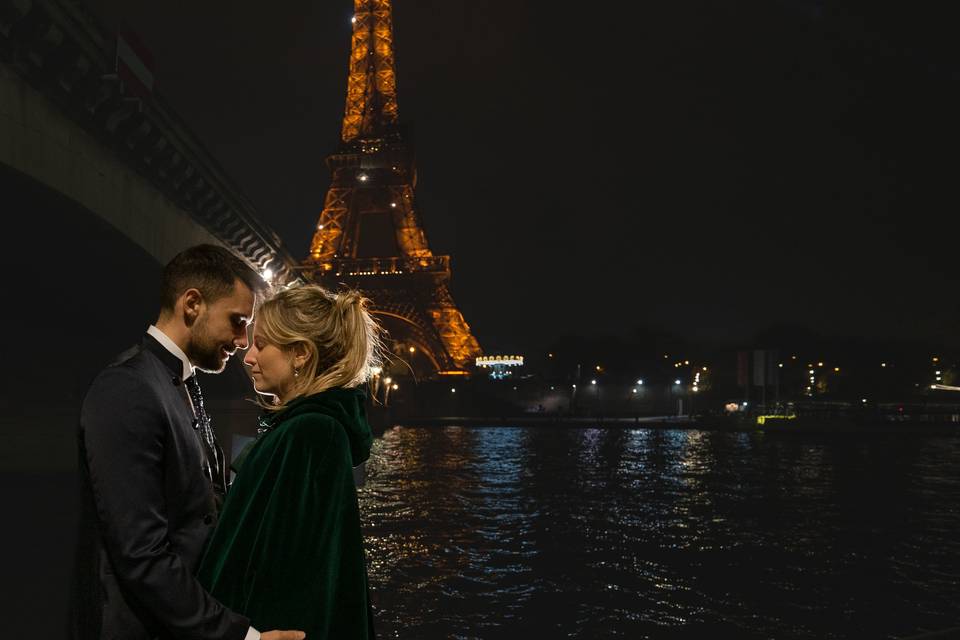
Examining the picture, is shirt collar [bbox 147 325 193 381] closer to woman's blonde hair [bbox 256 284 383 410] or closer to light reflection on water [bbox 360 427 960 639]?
woman's blonde hair [bbox 256 284 383 410]

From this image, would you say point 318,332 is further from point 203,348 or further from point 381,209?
point 381,209

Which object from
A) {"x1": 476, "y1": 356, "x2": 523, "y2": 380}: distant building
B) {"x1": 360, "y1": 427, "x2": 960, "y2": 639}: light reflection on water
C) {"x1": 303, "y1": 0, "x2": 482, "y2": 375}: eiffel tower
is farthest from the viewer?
{"x1": 476, "y1": 356, "x2": 523, "y2": 380}: distant building

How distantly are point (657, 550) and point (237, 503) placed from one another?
A: 40.0ft

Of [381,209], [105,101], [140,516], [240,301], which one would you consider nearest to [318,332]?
[240,301]

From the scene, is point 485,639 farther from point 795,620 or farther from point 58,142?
point 58,142

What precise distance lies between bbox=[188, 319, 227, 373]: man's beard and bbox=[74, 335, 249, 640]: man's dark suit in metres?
0.21

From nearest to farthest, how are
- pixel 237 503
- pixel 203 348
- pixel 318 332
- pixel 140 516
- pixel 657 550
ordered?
pixel 140 516, pixel 237 503, pixel 318 332, pixel 203 348, pixel 657 550

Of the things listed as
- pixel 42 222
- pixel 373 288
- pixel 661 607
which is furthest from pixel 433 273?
pixel 661 607

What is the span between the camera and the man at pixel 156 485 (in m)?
2.32

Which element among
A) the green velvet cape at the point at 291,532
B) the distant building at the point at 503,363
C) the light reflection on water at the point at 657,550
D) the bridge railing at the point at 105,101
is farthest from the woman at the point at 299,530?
the distant building at the point at 503,363

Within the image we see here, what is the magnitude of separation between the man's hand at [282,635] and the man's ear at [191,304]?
1.08 metres

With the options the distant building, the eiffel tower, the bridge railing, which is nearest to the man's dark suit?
the bridge railing

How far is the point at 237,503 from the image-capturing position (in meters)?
2.48

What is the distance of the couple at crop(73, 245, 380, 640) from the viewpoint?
2340mm
